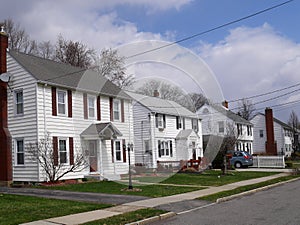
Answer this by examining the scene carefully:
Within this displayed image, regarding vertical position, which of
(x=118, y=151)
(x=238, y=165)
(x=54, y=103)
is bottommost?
(x=238, y=165)

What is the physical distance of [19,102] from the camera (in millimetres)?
22562

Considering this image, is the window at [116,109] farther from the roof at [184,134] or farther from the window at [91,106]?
the roof at [184,134]

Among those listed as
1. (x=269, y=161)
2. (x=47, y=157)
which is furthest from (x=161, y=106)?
(x=47, y=157)

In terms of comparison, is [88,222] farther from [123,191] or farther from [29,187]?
[29,187]

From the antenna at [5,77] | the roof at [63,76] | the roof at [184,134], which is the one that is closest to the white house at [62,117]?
the roof at [63,76]

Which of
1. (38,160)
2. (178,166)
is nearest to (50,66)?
(38,160)

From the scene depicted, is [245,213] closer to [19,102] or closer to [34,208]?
[34,208]

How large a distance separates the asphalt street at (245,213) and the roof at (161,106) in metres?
20.9

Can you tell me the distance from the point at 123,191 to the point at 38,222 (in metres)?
7.51

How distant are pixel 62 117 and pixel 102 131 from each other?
2.68m

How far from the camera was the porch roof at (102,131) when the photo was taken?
24016 mm

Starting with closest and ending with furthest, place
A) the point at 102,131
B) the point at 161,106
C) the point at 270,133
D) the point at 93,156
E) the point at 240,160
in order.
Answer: the point at 102,131
the point at 93,156
the point at 161,106
the point at 240,160
the point at 270,133

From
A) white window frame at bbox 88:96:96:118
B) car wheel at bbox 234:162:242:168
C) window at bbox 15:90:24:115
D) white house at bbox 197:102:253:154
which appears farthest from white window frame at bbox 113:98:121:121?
white house at bbox 197:102:253:154

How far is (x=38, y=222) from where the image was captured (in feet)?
34.1
